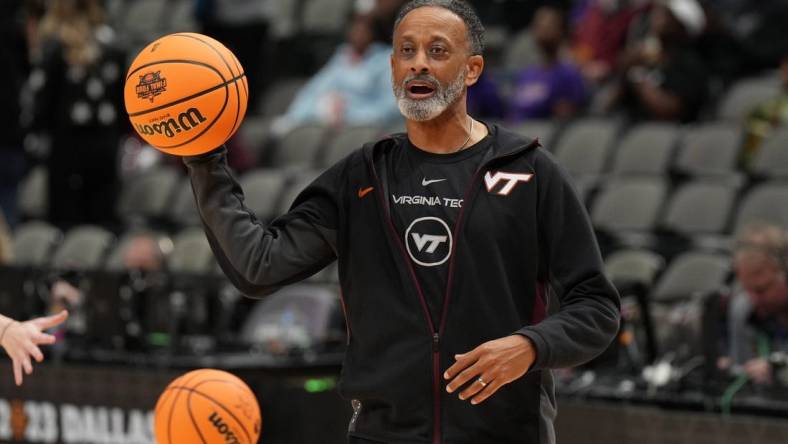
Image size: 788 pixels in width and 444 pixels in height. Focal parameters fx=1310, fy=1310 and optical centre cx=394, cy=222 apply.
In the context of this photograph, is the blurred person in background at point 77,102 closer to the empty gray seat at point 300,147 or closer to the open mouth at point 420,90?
the empty gray seat at point 300,147

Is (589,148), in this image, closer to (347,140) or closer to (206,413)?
(347,140)

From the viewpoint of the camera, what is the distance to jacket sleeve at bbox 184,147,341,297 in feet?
12.3

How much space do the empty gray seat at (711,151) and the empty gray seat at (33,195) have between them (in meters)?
5.99

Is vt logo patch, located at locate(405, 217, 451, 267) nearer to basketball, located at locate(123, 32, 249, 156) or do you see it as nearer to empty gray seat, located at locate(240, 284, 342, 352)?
basketball, located at locate(123, 32, 249, 156)

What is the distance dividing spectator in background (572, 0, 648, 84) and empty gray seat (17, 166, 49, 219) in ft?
17.0

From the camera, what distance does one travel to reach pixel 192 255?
10.2 m

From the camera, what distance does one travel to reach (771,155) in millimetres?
9445

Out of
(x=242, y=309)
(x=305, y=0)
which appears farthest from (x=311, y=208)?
(x=305, y=0)

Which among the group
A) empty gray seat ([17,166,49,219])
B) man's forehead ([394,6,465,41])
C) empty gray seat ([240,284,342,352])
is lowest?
empty gray seat ([240,284,342,352])

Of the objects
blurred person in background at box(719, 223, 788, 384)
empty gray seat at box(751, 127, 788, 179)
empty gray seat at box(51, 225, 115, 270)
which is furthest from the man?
empty gray seat at box(51, 225, 115, 270)

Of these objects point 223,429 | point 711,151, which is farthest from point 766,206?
point 223,429

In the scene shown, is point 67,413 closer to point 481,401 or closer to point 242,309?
point 242,309

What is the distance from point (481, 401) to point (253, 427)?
138cm

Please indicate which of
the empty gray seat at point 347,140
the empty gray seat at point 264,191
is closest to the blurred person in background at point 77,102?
the empty gray seat at point 264,191
